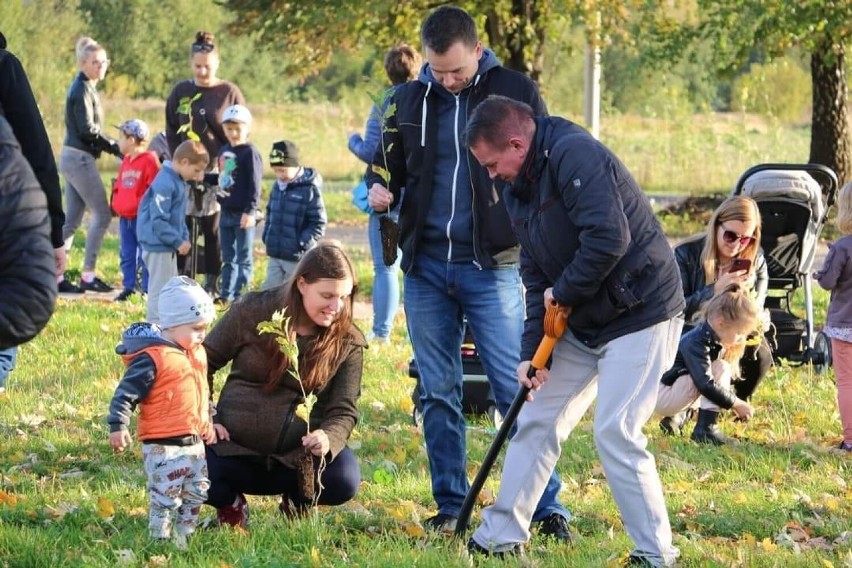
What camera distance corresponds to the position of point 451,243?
6.09 metres

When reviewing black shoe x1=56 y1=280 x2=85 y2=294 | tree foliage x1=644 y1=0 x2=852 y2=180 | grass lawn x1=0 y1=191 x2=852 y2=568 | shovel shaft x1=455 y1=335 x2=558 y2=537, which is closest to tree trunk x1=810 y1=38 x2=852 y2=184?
tree foliage x1=644 y1=0 x2=852 y2=180

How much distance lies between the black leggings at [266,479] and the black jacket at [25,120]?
4.73ft

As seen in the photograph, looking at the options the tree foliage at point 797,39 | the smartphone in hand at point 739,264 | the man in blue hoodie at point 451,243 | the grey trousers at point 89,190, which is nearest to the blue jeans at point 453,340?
the man in blue hoodie at point 451,243

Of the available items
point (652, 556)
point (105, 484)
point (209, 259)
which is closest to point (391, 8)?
point (209, 259)

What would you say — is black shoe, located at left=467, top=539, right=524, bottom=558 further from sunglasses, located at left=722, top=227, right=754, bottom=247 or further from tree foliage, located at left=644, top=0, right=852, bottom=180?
tree foliage, located at left=644, top=0, right=852, bottom=180

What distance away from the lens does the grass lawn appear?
5.43 meters

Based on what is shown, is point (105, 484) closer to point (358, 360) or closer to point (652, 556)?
point (358, 360)

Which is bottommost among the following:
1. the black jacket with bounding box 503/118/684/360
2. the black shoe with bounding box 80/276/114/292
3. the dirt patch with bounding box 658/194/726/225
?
the dirt patch with bounding box 658/194/726/225

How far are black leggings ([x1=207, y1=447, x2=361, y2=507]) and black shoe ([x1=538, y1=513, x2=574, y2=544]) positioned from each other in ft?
2.73

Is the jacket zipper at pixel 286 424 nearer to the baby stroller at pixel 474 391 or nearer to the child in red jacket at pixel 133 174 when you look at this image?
the baby stroller at pixel 474 391

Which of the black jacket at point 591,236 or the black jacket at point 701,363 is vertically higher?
the black jacket at point 591,236

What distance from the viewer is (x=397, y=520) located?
6.20 m

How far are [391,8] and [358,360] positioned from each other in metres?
15.1

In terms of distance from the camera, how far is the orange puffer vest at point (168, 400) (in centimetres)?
548
